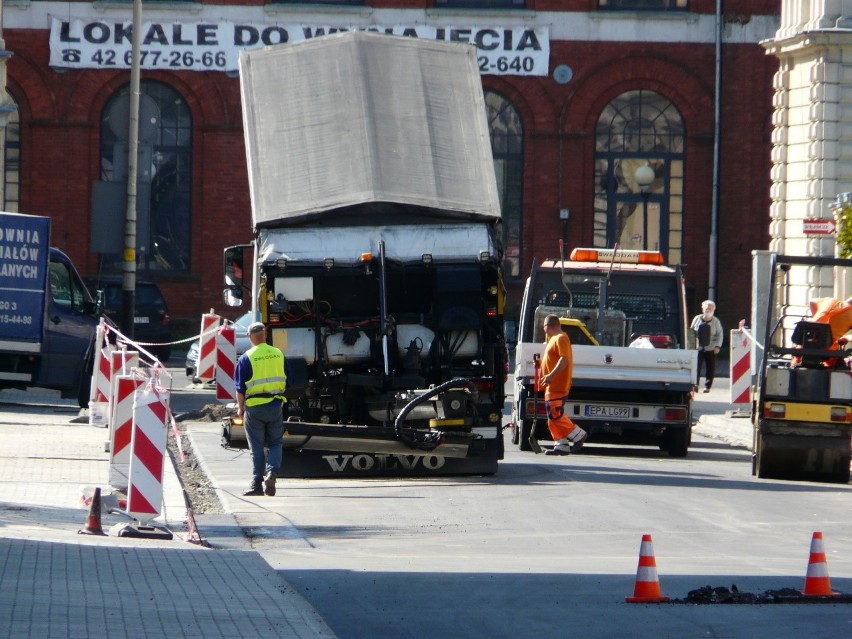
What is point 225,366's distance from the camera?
77.7ft

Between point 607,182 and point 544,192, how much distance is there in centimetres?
159

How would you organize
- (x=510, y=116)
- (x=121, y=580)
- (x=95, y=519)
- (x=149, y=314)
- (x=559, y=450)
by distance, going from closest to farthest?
(x=121, y=580) → (x=95, y=519) → (x=559, y=450) → (x=149, y=314) → (x=510, y=116)

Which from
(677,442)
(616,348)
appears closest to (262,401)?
(616,348)

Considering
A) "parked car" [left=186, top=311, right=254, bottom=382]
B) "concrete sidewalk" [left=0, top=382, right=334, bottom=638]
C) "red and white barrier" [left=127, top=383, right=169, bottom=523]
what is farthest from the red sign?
"red and white barrier" [left=127, top=383, right=169, bottom=523]

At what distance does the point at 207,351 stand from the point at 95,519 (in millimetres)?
14366

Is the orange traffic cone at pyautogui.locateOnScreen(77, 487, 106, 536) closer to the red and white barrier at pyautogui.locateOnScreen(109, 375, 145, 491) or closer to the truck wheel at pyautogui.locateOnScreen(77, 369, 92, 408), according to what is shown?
the red and white barrier at pyautogui.locateOnScreen(109, 375, 145, 491)

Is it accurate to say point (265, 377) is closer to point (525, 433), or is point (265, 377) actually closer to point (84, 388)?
point (525, 433)

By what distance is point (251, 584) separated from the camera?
9781mm

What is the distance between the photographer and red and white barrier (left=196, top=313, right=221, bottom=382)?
1027 inches

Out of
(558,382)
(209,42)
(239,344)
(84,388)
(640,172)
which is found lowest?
(84,388)

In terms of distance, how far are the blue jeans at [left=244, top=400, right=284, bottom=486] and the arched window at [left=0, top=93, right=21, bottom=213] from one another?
81.8ft

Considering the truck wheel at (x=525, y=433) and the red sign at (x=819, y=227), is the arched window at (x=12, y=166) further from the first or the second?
the truck wheel at (x=525, y=433)

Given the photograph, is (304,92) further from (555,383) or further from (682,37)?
(682,37)

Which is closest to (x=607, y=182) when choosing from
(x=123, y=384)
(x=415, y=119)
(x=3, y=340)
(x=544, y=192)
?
(x=544, y=192)
